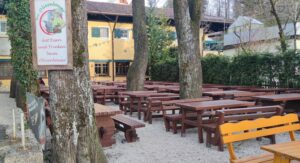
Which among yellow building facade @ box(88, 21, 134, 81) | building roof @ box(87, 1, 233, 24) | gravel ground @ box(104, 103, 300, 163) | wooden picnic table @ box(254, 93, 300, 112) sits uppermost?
building roof @ box(87, 1, 233, 24)

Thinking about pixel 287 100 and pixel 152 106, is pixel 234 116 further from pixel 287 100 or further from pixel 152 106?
pixel 152 106

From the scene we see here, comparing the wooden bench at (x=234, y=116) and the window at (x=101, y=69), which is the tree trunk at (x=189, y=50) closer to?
the wooden bench at (x=234, y=116)

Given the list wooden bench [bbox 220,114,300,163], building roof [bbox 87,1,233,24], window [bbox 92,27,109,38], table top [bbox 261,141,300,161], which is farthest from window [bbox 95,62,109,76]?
table top [bbox 261,141,300,161]

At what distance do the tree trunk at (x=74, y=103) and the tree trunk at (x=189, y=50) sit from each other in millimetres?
4595

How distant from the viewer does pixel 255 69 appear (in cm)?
1284

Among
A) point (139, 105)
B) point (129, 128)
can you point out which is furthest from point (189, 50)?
point (129, 128)

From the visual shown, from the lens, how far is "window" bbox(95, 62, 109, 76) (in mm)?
23859

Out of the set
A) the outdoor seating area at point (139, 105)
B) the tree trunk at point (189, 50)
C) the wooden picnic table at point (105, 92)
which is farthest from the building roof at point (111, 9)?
the tree trunk at point (189, 50)

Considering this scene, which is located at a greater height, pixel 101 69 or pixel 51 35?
pixel 51 35

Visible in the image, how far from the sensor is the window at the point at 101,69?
78.3 ft

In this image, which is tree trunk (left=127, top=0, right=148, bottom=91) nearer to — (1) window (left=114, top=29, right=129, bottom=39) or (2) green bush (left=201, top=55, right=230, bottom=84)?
(2) green bush (left=201, top=55, right=230, bottom=84)

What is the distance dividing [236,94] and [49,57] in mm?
5953

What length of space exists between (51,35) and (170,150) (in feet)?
9.46

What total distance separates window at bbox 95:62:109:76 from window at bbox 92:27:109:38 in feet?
7.25
